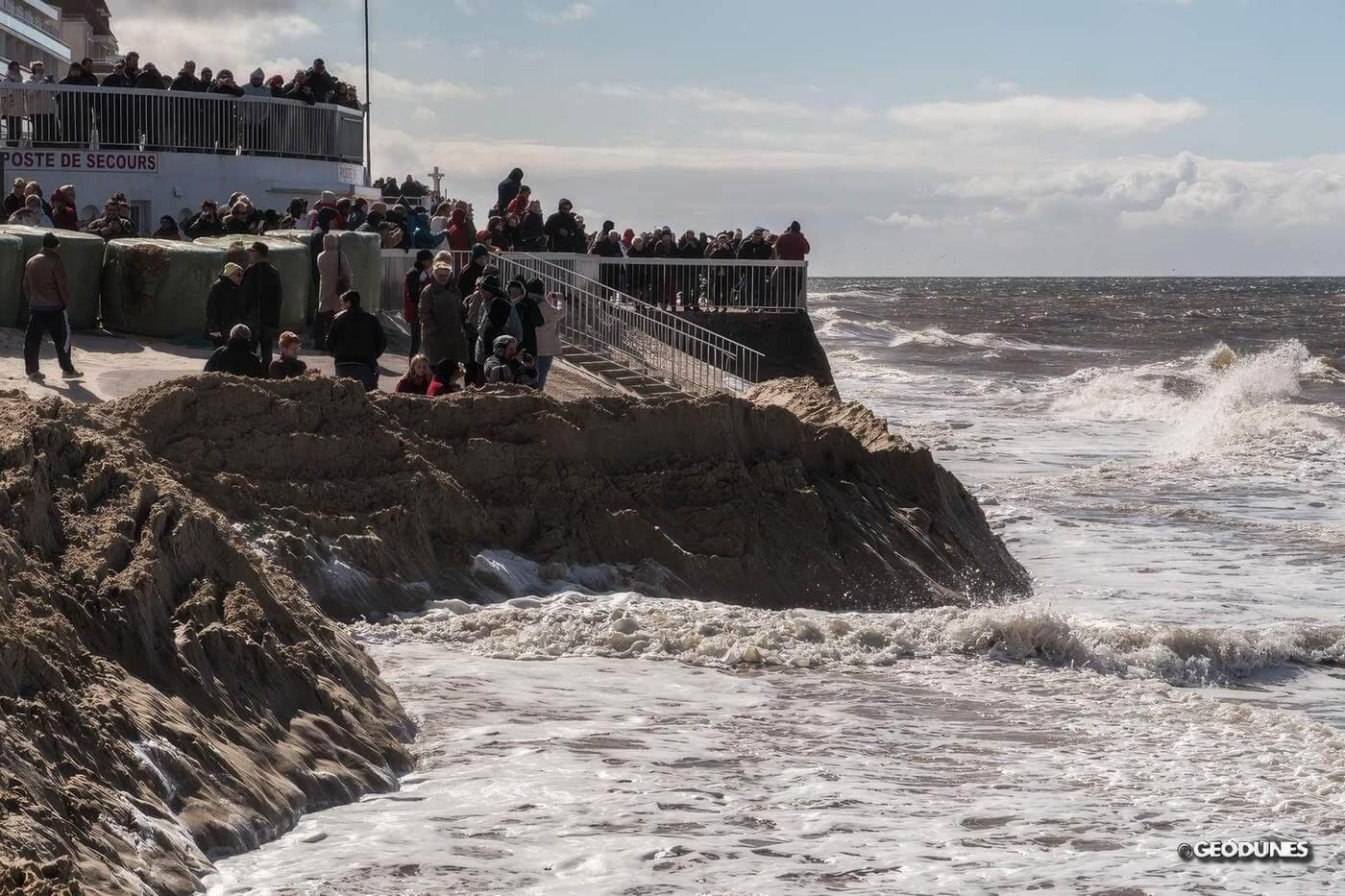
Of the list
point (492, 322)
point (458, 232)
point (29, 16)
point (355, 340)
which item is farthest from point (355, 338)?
point (29, 16)

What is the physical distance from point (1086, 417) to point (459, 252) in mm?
17827

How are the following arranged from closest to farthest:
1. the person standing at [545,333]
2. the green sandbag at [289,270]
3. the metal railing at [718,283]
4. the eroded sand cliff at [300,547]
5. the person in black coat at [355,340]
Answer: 1. the eroded sand cliff at [300,547]
2. the person in black coat at [355,340]
3. the person standing at [545,333]
4. the green sandbag at [289,270]
5. the metal railing at [718,283]

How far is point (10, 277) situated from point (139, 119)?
10417mm

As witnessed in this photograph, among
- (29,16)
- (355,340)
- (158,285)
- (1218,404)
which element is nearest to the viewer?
(355,340)

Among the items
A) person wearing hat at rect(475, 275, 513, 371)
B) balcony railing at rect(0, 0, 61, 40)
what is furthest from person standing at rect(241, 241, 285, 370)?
balcony railing at rect(0, 0, 61, 40)

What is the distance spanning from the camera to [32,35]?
185 ft

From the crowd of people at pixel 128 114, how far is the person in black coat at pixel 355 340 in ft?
46.8

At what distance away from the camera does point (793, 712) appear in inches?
347

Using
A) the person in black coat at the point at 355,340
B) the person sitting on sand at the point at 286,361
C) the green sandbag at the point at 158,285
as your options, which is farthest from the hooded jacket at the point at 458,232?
the person sitting on sand at the point at 286,361

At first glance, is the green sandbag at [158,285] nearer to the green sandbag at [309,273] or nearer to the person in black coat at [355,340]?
the green sandbag at [309,273]

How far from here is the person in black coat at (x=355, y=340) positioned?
1362cm

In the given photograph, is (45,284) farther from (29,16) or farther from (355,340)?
(29,16)

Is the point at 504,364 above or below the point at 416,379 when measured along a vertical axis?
above

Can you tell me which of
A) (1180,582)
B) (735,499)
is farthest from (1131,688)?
(1180,582)
